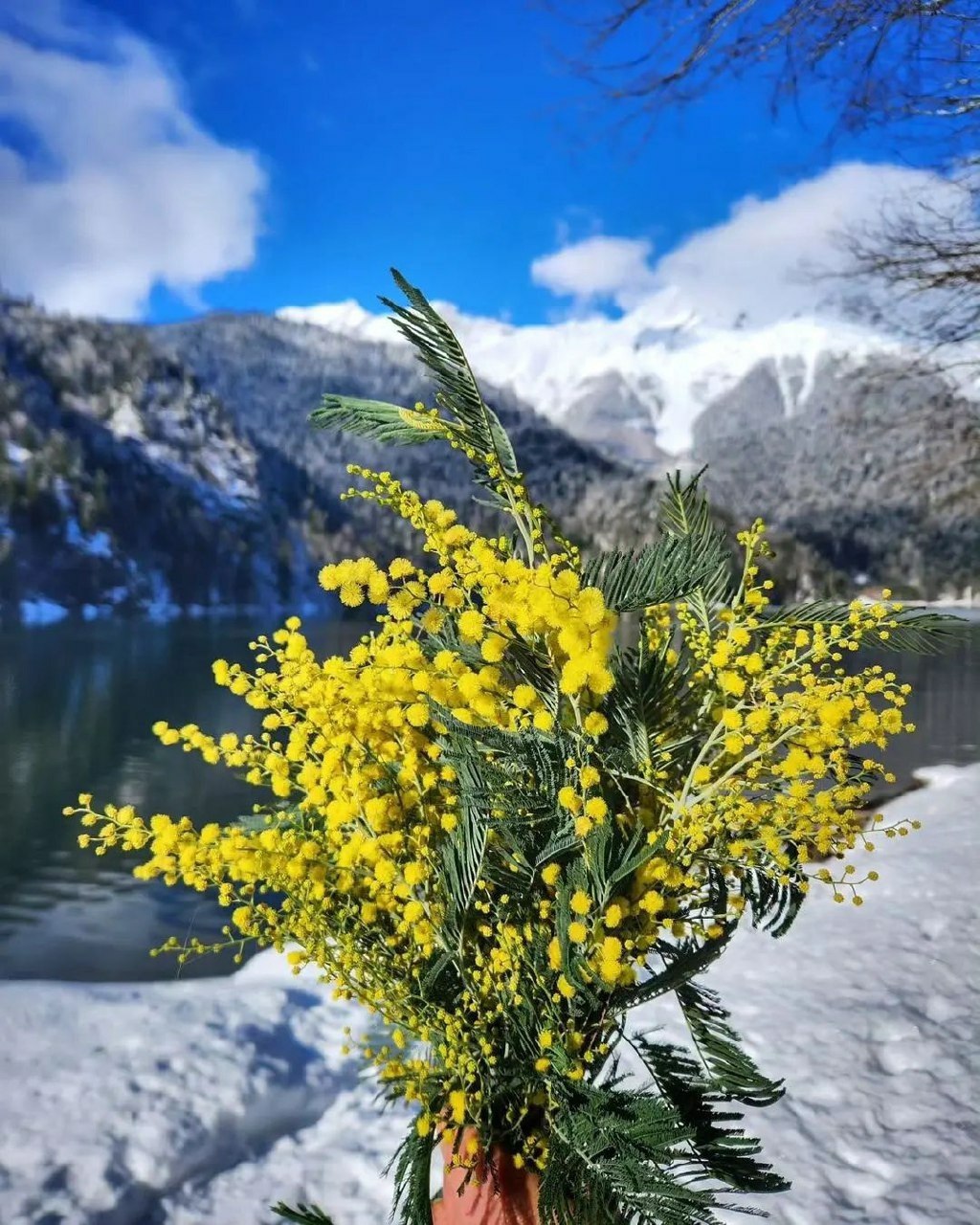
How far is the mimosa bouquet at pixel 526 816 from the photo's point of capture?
1047 mm

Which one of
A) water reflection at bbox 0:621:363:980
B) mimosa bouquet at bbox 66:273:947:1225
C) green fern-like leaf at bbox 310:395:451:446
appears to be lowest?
water reflection at bbox 0:621:363:980

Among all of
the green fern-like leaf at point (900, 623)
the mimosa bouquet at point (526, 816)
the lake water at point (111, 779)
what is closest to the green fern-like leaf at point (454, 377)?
the mimosa bouquet at point (526, 816)

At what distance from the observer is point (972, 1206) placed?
8.23 feet

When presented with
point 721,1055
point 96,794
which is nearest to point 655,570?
point 721,1055

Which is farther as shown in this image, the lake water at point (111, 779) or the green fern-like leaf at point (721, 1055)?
the lake water at point (111, 779)

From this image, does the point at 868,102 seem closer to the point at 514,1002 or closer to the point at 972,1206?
the point at 514,1002

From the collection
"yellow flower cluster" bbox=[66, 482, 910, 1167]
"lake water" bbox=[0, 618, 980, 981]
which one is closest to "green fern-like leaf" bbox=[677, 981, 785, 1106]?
"yellow flower cluster" bbox=[66, 482, 910, 1167]

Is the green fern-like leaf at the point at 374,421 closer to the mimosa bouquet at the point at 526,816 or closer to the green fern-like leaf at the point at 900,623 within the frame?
the mimosa bouquet at the point at 526,816

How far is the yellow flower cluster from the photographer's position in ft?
3.44

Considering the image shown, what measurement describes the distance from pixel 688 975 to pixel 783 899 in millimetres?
219

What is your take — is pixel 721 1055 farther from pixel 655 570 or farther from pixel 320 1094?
pixel 320 1094

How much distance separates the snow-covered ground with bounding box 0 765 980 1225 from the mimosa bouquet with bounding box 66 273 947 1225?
1.74 m

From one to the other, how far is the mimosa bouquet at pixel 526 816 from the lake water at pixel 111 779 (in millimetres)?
292

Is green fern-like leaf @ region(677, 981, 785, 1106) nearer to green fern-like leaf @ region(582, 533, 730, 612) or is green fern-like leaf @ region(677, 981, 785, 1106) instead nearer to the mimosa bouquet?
the mimosa bouquet
